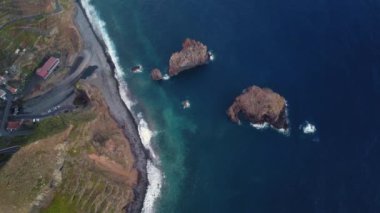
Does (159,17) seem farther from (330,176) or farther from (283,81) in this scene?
(330,176)

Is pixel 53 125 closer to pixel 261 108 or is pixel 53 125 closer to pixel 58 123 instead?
pixel 58 123

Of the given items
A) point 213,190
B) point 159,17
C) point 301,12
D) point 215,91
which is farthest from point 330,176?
point 159,17

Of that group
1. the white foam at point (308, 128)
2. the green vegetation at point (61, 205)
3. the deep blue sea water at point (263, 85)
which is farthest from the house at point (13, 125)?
the white foam at point (308, 128)

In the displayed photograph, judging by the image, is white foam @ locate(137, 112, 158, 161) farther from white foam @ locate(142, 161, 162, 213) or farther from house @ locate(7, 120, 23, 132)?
house @ locate(7, 120, 23, 132)

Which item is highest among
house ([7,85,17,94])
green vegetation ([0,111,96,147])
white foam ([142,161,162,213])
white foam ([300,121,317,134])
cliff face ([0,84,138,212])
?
white foam ([300,121,317,134])

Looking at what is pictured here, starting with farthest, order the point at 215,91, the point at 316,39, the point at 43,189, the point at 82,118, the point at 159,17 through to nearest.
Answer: the point at 159,17
the point at 316,39
the point at 215,91
the point at 82,118
the point at 43,189

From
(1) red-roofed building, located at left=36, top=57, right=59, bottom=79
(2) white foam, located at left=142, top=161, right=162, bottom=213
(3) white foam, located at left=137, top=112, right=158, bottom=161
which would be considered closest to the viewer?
(2) white foam, located at left=142, top=161, right=162, bottom=213

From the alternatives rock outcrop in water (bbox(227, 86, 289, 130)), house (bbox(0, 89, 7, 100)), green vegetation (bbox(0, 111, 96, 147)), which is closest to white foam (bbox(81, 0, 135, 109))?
green vegetation (bbox(0, 111, 96, 147))
